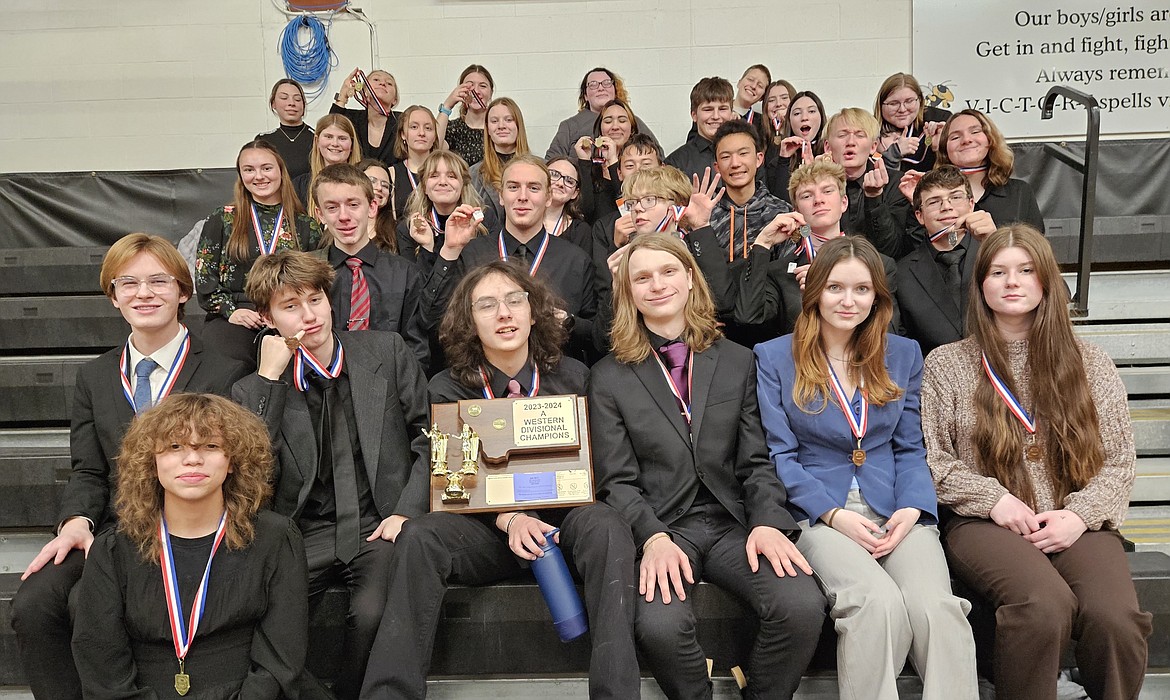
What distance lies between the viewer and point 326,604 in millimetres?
2908

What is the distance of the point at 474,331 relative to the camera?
312 cm

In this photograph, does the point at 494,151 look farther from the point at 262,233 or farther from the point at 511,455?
the point at 511,455

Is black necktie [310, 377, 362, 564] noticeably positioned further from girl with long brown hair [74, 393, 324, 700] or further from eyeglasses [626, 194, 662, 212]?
eyeglasses [626, 194, 662, 212]

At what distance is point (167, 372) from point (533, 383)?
1208 mm

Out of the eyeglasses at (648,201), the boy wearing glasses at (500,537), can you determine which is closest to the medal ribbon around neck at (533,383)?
the boy wearing glasses at (500,537)

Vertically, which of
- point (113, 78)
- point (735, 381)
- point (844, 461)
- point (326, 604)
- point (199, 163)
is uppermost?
point (113, 78)

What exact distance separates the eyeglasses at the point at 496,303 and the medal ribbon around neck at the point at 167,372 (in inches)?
38.8

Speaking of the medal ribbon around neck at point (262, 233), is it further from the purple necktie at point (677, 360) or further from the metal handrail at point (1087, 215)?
the metal handrail at point (1087, 215)

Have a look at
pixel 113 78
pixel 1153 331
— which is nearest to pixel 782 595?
pixel 1153 331

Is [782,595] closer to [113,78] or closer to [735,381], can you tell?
[735,381]

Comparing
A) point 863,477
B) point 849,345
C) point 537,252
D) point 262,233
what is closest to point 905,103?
point 537,252

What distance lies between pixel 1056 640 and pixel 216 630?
2212 mm

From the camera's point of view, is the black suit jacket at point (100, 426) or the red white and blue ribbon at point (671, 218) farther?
the red white and blue ribbon at point (671, 218)

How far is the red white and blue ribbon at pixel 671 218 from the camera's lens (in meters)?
3.89
